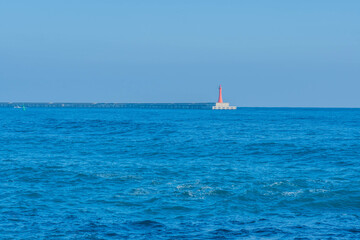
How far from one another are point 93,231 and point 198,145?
27.5 m

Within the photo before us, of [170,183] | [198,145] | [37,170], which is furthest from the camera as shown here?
[198,145]

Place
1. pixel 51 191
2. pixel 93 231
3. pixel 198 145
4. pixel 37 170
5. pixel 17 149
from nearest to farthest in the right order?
pixel 93 231 < pixel 51 191 < pixel 37 170 < pixel 17 149 < pixel 198 145

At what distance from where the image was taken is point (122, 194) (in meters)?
19.0

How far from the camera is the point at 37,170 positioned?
81.7 ft

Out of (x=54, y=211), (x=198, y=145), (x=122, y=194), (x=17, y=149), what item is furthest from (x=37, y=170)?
(x=198, y=145)

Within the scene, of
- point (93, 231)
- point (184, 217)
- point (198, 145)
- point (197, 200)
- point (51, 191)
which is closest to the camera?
point (93, 231)

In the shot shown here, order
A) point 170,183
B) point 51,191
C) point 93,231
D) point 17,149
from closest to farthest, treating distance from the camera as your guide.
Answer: point 93,231, point 51,191, point 170,183, point 17,149

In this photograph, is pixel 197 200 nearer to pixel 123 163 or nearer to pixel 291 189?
pixel 291 189

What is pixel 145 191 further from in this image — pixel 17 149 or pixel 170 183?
pixel 17 149

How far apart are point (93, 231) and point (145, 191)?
252 inches

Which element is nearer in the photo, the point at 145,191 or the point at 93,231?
the point at 93,231

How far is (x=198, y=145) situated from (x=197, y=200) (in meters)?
22.5

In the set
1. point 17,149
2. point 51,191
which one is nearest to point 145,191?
point 51,191

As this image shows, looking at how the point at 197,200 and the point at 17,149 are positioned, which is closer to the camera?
the point at 197,200
